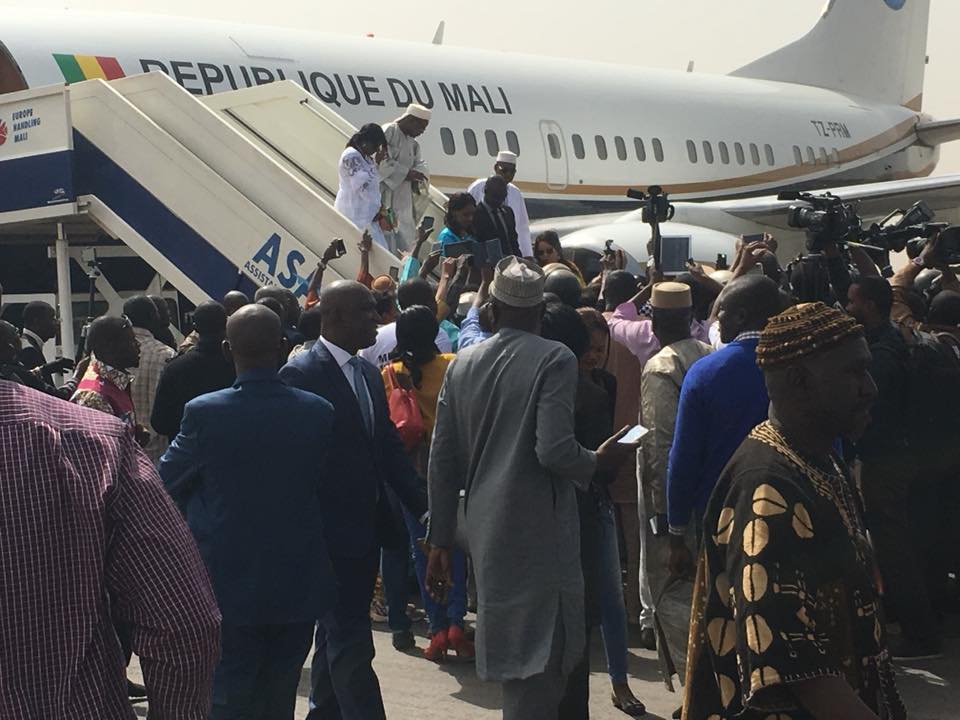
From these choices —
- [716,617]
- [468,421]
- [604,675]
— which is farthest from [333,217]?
[716,617]

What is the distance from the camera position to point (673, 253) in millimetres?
9219

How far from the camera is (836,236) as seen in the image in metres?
7.23

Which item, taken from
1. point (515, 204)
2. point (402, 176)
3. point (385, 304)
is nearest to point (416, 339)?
point (385, 304)

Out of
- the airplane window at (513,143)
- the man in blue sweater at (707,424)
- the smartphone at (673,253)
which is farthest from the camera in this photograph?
the airplane window at (513,143)

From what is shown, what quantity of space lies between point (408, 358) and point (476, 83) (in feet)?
40.3

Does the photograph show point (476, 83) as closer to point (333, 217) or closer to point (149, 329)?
point (333, 217)

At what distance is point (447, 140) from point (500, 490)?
13552 mm

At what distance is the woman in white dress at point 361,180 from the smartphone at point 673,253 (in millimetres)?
2731

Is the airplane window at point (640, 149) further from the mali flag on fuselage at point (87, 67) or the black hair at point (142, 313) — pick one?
the black hair at point (142, 313)

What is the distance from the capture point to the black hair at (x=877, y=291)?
6879 mm

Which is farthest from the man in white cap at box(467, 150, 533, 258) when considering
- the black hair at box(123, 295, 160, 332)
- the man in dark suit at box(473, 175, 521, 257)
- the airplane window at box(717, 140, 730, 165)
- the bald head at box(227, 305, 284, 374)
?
the airplane window at box(717, 140, 730, 165)

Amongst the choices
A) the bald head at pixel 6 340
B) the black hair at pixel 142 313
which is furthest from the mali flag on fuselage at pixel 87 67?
the bald head at pixel 6 340

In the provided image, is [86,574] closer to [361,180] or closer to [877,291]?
[877,291]

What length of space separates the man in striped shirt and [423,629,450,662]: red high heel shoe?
4670mm
